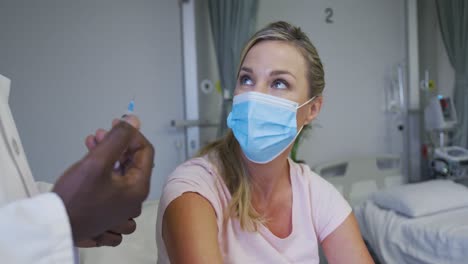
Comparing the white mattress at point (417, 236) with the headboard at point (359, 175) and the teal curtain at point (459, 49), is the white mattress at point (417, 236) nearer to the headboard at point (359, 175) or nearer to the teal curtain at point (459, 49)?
the headboard at point (359, 175)

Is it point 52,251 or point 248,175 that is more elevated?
point 52,251

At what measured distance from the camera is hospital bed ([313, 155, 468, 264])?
166cm

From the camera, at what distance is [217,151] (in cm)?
118

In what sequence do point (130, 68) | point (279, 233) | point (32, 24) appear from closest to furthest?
point (279, 233), point (32, 24), point (130, 68)

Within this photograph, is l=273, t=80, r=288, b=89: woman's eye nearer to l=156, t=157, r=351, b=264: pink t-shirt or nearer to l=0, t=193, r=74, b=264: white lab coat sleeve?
l=156, t=157, r=351, b=264: pink t-shirt

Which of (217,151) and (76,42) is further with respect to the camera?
(76,42)

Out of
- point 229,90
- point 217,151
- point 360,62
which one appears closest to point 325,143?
point 360,62

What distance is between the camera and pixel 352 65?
291cm

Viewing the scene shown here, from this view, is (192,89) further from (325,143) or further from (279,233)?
(279,233)

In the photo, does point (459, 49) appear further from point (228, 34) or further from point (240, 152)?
point (240, 152)

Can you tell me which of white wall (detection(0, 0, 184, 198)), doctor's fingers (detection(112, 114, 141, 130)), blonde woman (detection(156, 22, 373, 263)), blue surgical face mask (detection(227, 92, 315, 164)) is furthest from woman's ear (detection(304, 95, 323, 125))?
white wall (detection(0, 0, 184, 198))

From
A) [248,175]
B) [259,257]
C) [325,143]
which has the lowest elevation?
[325,143]

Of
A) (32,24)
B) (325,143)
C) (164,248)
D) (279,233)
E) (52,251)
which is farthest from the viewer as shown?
(325,143)

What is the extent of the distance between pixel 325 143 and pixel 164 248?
6.83 ft
